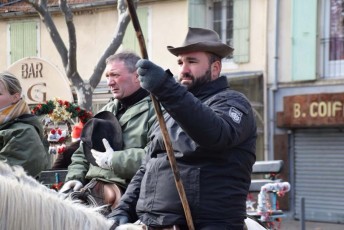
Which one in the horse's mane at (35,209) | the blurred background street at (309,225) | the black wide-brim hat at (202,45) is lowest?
the blurred background street at (309,225)

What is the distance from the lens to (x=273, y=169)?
781 cm

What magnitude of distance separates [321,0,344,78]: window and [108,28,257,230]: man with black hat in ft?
45.1

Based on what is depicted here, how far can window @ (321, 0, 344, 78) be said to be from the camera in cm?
1652

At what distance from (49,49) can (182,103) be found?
19.4 meters

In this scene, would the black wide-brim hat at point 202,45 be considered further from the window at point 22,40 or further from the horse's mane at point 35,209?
the window at point 22,40

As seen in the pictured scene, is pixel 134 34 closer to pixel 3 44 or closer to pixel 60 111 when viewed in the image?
pixel 3 44

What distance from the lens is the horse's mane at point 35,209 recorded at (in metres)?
2.62

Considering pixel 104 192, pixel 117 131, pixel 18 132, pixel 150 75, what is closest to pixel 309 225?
pixel 104 192

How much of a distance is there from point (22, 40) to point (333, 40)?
1062cm

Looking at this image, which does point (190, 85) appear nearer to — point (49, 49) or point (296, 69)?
point (296, 69)

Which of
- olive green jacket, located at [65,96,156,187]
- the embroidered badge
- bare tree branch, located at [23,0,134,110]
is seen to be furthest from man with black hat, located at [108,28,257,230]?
bare tree branch, located at [23,0,134,110]

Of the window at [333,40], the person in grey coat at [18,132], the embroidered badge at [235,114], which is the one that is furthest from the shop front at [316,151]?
the embroidered badge at [235,114]

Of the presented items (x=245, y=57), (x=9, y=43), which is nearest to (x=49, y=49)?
(x=9, y=43)

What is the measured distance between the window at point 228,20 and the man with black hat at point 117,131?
13.3 metres
